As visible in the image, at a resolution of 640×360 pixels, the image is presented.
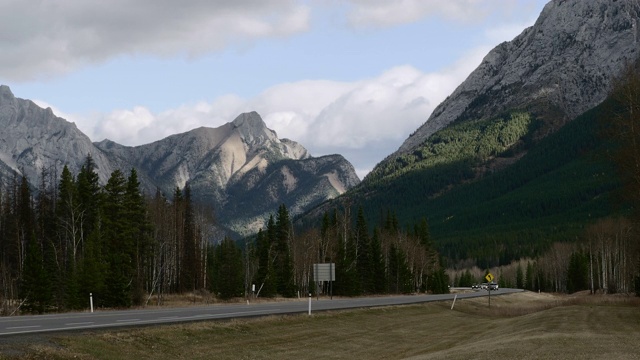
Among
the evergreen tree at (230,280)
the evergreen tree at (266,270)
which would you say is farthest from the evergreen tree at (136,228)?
the evergreen tree at (266,270)

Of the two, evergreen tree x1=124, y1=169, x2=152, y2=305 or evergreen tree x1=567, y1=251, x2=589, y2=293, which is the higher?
evergreen tree x1=124, y1=169, x2=152, y2=305

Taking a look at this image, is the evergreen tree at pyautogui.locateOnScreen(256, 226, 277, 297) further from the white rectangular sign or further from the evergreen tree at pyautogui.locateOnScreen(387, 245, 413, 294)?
the white rectangular sign

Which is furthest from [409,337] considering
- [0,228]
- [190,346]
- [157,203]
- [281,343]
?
[0,228]

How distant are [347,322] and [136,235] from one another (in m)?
30.7

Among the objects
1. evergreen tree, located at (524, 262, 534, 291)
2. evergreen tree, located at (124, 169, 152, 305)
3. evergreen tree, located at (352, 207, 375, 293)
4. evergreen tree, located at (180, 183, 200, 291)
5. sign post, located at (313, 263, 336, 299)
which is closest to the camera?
sign post, located at (313, 263, 336, 299)

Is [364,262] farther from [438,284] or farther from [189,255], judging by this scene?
[189,255]

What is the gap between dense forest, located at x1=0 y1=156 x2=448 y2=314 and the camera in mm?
56406

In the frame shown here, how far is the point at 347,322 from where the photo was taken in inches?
1751

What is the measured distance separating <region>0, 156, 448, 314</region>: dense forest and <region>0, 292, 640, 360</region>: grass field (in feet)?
74.4

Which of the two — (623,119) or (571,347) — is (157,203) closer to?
(623,119)

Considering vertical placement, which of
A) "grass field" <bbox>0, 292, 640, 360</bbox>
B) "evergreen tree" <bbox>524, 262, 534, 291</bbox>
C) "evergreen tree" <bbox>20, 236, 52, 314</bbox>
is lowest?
"evergreen tree" <bbox>524, 262, 534, 291</bbox>

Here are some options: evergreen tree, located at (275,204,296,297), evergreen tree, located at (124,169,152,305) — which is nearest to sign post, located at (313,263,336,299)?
evergreen tree, located at (124,169,152,305)

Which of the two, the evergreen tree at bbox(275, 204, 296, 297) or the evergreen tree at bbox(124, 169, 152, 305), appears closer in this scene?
the evergreen tree at bbox(124, 169, 152, 305)

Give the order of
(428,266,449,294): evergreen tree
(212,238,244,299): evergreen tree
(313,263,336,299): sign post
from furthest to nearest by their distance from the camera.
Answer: (428,266,449,294): evergreen tree
(212,238,244,299): evergreen tree
(313,263,336,299): sign post
